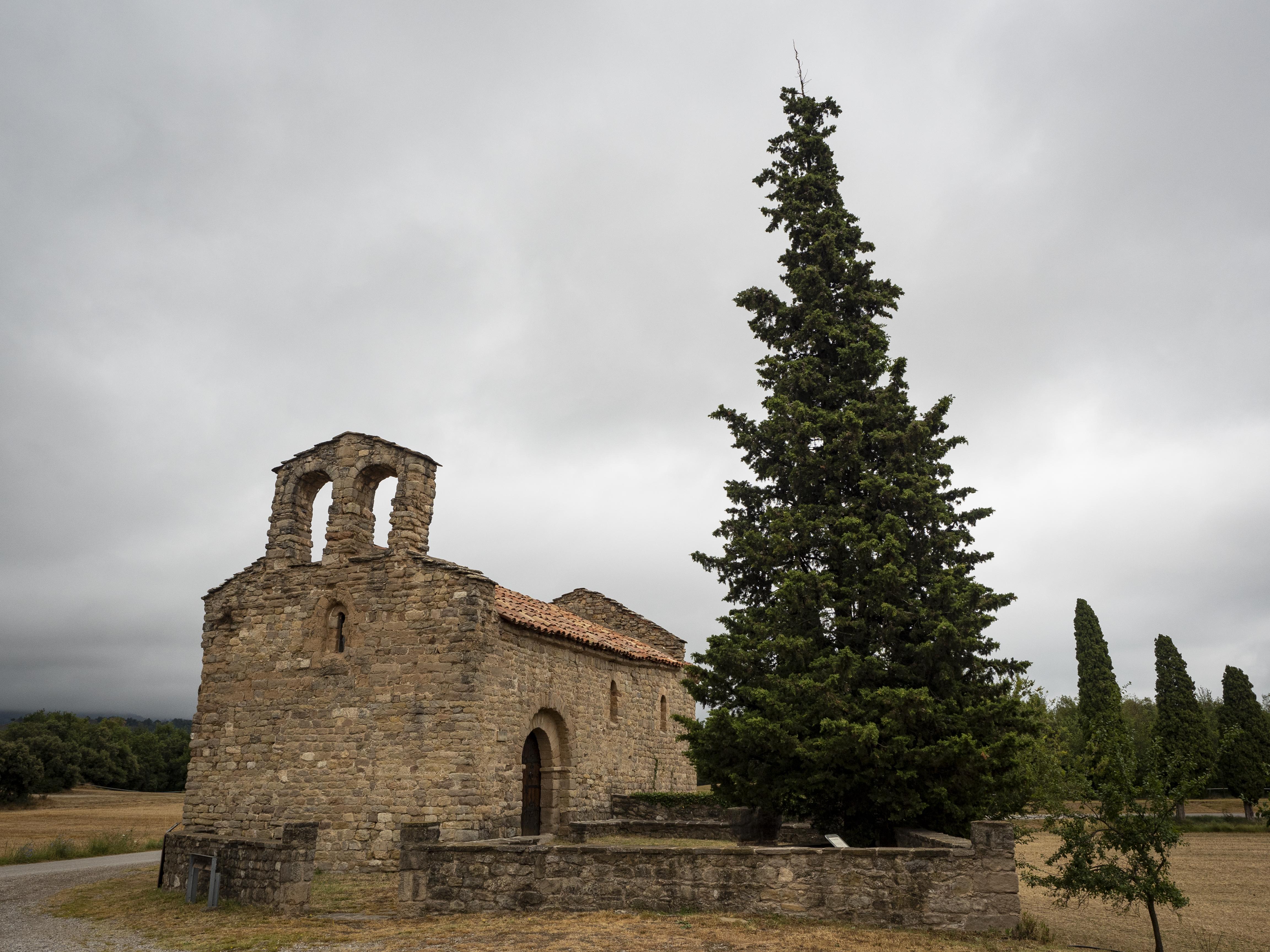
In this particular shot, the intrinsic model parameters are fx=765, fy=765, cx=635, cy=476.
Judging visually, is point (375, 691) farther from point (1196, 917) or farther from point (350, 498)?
point (1196, 917)

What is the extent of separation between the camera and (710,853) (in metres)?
10.1

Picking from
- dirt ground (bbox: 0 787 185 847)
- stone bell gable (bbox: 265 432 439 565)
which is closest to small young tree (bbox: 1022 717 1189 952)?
stone bell gable (bbox: 265 432 439 565)

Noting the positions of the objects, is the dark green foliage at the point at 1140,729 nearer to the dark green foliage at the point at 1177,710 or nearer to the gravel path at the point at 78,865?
the dark green foliage at the point at 1177,710

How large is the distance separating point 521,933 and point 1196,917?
11.5m

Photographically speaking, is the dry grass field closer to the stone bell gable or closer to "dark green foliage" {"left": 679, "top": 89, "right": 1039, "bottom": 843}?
"dark green foliage" {"left": 679, "top": 89, "right": 1039, "bottom": 843}

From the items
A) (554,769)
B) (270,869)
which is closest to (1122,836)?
(270,869)

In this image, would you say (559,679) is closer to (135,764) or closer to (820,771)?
(820,771)

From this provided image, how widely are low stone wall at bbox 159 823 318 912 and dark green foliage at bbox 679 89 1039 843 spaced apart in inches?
247

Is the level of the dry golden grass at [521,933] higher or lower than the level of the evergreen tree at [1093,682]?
lower

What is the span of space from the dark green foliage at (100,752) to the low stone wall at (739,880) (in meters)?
42.4

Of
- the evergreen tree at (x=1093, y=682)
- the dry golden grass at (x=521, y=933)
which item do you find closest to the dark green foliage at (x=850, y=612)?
the dry golden grass at (x=521, y=933)

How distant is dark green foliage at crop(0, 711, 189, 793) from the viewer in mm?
44969

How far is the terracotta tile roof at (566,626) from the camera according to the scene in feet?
55.0

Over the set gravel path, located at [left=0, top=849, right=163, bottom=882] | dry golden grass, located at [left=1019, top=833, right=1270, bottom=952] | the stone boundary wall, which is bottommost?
gravel path, located at [left=0, top=849, right=163, bottom=882]
